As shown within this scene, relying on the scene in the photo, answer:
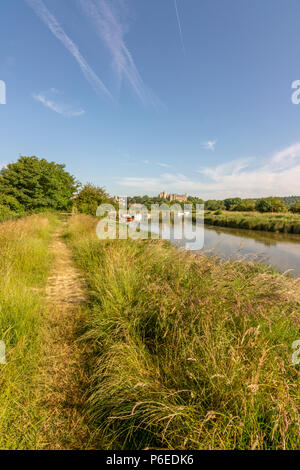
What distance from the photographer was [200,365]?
3.91 ft

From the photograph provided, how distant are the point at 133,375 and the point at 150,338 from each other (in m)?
0.55

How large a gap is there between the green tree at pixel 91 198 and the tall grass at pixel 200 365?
12.6m

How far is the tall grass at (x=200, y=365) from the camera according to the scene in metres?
0.99

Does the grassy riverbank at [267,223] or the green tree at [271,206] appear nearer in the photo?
the grassy riverbank at [267,223]

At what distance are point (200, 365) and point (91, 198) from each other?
15121 millimetres

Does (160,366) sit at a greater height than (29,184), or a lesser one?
lesser

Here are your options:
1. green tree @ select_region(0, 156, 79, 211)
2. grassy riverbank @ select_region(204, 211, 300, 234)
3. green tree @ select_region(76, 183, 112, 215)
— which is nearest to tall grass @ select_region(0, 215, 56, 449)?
green tree @ select_region(76, 183, 112, 215)

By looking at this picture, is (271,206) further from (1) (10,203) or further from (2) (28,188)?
(1) (10,203)

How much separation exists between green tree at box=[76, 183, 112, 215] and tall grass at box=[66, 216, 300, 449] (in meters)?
12.6

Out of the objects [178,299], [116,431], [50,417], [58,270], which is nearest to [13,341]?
[50,417]

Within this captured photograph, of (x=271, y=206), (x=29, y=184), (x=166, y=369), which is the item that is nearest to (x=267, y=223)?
(x=271, y=206)

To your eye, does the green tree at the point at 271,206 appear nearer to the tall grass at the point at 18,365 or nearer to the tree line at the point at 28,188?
the tree line at the point at 28,188

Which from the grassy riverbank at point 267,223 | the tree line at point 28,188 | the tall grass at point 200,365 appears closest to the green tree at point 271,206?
the grassy riverbank at point 267,223
